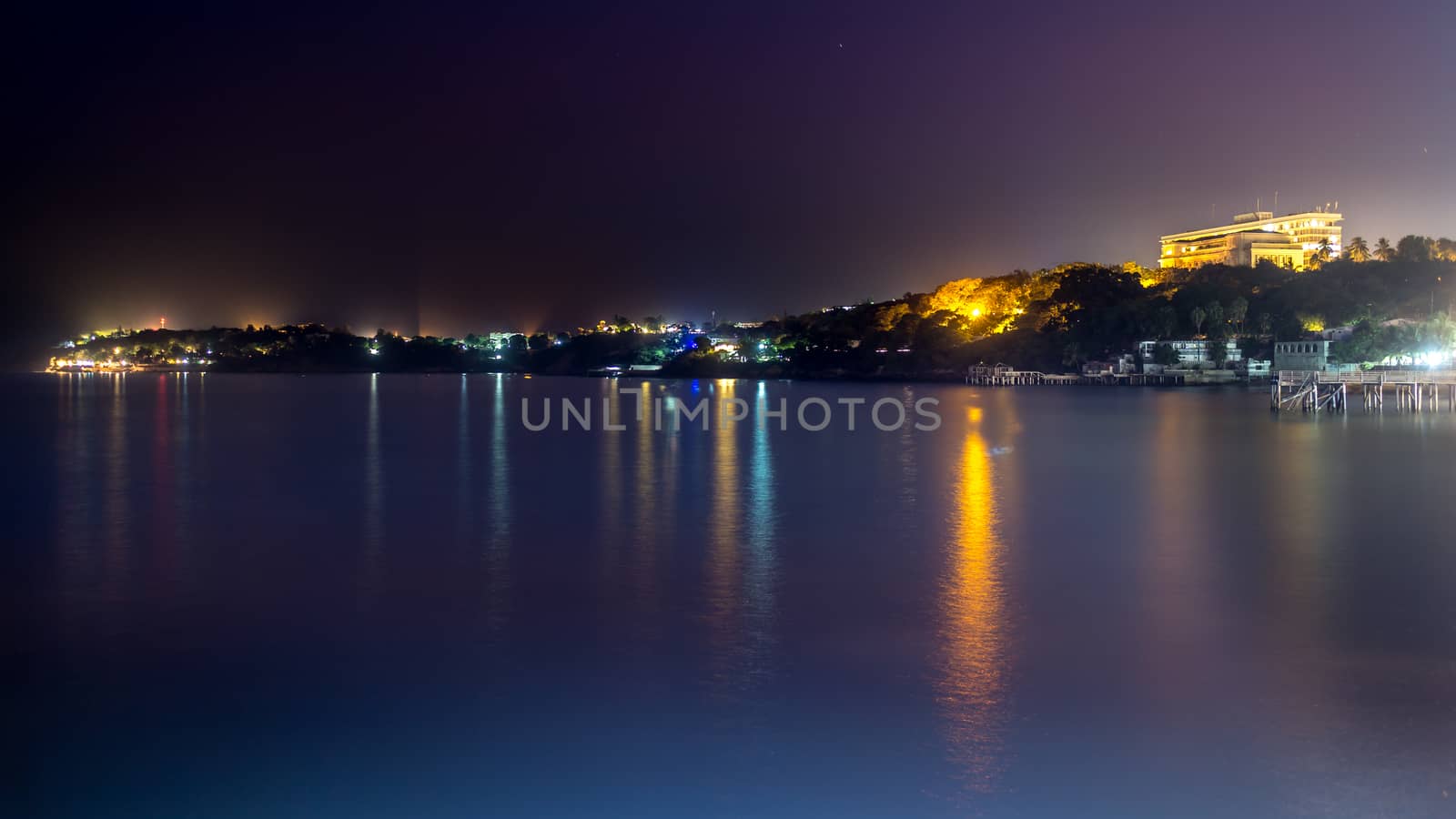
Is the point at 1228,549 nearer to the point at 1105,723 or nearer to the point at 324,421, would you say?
the point at 1105,723

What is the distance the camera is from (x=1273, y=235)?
5369 inches

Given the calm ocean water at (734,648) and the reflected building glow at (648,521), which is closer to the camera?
the calm ocean water at (734,648)

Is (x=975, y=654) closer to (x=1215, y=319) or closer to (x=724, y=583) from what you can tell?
(x=724, y=583)

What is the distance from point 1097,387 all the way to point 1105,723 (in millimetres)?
70784

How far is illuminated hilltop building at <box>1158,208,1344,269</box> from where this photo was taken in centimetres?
13425

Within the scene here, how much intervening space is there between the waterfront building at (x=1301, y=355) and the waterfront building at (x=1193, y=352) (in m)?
2.96

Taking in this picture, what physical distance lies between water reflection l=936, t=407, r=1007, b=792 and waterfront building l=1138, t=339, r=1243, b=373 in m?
68.5

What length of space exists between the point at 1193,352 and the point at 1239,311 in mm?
5275

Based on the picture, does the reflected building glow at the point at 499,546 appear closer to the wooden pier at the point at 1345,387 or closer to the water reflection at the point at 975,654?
the water reflection at the point at 975,654

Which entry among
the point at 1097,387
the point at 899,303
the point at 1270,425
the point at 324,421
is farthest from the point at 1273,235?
the point at 324,421

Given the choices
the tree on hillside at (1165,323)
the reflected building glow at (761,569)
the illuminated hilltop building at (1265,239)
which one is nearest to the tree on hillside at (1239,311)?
the tree on hillside at (1165,323)

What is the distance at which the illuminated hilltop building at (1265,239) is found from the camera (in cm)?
13425

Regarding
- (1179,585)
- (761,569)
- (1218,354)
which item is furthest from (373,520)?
(1218,354)

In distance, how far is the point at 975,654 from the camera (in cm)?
834
